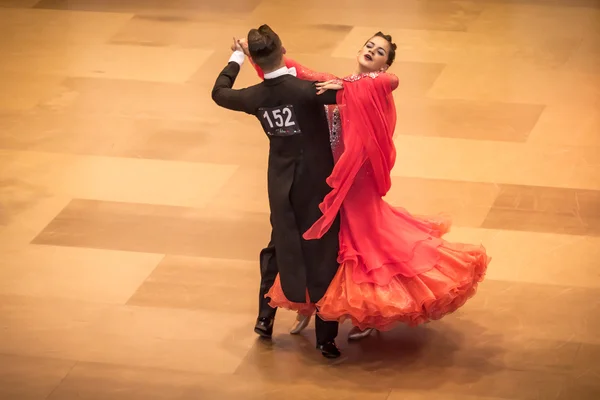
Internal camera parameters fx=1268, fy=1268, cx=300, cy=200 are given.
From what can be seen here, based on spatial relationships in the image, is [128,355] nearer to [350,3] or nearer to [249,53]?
[249,53]

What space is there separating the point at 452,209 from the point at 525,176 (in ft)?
1.66

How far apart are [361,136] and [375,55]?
12.2 inches

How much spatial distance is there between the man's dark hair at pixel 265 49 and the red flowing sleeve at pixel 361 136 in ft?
0.83

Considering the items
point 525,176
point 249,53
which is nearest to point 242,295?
point 249,53

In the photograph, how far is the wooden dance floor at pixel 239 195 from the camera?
4609 millimetres

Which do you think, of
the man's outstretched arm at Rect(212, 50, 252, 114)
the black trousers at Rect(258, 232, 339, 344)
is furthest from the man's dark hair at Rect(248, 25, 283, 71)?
the black trousers at Rect(258, 232, 339, 344)

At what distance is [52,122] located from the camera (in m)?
6.83

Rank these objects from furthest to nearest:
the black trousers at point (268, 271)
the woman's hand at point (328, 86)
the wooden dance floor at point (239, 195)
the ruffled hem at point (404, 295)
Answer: the black trousers at point (268, 271)
the wooden dance floor at point (239, 195)
the ruffled hem at point (404, 295)
the woman's hand at point (328, 86)

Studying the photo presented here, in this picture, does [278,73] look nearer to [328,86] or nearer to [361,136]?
[328,86]

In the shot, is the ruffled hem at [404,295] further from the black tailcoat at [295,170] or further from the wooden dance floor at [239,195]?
the wooden dance floor at [239,195]

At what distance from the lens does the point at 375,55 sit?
4.44 m

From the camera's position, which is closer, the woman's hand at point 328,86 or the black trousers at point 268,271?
the woman's hand at point 328,86

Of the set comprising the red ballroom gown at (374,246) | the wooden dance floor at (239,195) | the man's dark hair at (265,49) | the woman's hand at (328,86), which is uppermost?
the man's dark hair at (265,49)

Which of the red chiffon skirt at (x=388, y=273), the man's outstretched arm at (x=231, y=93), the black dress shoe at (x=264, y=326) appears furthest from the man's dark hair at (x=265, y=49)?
the black dress shoe at (x=264, y=326)
